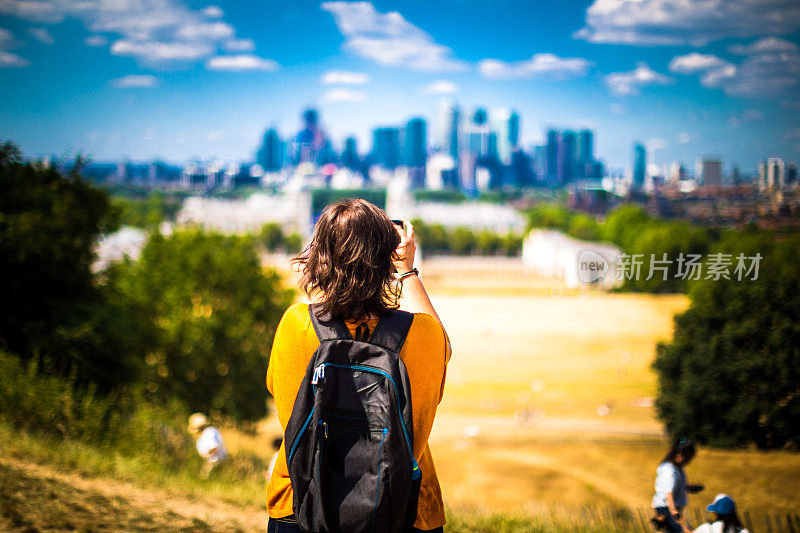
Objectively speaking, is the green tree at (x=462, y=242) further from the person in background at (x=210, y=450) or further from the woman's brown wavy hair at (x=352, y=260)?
the woman's brown wavy hair at (x=352, y=260)

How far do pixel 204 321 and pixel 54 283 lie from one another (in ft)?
23.3

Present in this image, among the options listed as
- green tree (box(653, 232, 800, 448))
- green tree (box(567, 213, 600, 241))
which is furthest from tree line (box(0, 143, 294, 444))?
green tree (box(567, 213, 600, 241))

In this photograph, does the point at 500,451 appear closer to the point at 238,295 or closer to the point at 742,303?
the point at 742,303

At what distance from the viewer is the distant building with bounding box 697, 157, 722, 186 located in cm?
1884

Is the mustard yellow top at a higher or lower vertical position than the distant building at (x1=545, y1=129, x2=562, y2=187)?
lower

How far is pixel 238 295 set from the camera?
1806 cm

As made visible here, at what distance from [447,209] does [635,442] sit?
92383 millimetres

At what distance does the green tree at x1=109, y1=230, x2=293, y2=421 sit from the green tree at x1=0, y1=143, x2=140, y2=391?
3.65 metres

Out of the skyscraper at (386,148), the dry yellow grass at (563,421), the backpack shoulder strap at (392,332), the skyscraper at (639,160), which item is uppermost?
the skyscraper at (386,148)

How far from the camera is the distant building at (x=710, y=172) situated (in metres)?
18.8

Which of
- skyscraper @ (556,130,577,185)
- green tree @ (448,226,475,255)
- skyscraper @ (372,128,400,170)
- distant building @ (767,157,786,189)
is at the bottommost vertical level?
green tree @ (448,226,475,255)

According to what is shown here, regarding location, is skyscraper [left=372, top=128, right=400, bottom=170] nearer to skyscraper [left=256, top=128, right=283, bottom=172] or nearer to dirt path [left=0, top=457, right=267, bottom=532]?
skyscraper [left=256, top=128, right=283, bottom=172]

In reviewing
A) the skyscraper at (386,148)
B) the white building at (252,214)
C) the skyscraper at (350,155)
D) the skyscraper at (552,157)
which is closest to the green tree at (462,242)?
the white building at (252,214)

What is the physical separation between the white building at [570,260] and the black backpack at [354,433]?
3648cm
